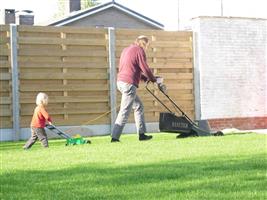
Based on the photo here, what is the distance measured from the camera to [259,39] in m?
16.5

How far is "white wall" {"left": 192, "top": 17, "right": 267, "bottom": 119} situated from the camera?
15648mm

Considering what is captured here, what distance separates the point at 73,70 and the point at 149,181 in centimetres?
888

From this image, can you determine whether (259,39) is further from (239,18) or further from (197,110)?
(197,110)

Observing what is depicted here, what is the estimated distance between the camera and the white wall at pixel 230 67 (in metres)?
15.6

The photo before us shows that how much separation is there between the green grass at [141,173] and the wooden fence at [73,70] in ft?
16.9

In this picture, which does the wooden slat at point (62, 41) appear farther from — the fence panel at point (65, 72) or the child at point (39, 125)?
the child at point (39, 125)

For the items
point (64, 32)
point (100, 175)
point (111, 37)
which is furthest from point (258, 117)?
point (100, 175)

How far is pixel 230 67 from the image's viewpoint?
15969mm

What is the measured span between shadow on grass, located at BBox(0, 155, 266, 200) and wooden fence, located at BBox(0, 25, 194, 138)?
7.01 metres

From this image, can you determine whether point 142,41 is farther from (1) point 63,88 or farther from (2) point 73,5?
(2) point 73,5

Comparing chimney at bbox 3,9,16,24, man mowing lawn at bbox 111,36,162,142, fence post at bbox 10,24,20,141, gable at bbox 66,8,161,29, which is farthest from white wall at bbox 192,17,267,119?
gable at bbox 66,8,161,29

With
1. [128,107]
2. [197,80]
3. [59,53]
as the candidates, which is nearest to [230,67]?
[197,80]

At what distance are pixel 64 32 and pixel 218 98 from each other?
13.9 ft

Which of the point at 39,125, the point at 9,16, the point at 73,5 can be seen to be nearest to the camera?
the point at 39,125
